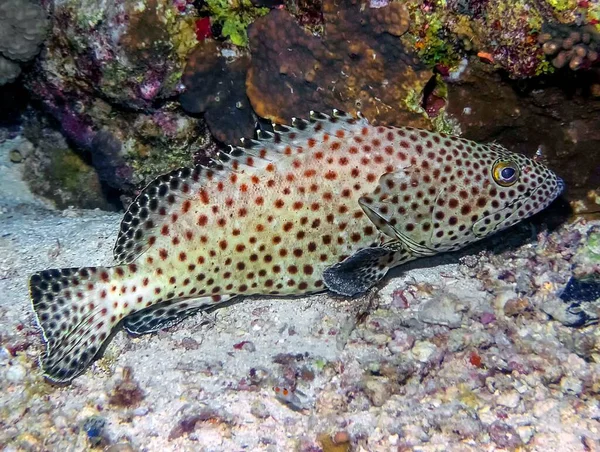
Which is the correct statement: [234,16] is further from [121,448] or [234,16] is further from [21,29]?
[121,448]

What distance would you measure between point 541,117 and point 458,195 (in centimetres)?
114

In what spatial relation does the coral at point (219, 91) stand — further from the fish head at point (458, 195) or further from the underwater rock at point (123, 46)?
the fish head at point (458, 195)

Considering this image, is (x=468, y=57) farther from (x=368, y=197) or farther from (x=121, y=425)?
(x=121, y=425)

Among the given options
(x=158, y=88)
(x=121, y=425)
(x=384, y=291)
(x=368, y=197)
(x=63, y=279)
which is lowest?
(x=121, y=425)

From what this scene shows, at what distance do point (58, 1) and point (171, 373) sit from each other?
13.7 feet

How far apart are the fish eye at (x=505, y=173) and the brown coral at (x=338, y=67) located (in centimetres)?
78

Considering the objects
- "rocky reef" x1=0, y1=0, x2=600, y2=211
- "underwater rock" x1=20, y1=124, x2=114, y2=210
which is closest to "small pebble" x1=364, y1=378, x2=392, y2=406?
"rocky reef" x1=0, y1=0, x2=600, y2=211

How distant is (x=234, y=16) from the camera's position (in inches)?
206

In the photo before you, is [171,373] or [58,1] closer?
[171,373]

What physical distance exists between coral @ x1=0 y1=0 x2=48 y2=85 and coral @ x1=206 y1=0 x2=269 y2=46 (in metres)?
1.97

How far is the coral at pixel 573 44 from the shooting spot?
3775mm

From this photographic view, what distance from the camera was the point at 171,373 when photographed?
4.14 meters

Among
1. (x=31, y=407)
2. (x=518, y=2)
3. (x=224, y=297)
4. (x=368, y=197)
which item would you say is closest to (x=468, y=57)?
(x=518, y=2)

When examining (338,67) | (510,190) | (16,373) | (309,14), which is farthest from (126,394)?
(309,14)
